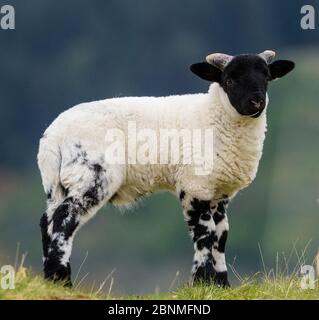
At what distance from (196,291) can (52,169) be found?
2.75 meters

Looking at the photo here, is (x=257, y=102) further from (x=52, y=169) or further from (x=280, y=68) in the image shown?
(x=52, y=169)

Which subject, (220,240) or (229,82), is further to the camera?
(220,240)

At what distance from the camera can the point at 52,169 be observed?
11.4 m

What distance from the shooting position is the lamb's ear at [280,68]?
39.0 ft

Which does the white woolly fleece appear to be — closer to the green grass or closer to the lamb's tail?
the lamb's tail

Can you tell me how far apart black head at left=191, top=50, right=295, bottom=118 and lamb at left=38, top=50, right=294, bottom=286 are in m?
0.01

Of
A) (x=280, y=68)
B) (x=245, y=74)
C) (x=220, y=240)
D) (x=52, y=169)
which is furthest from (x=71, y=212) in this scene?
(x=280, y=68)

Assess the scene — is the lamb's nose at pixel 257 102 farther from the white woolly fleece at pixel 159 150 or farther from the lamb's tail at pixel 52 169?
the lamb's tail at pixel 52 169

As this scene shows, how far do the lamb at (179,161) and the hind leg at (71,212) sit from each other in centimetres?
1

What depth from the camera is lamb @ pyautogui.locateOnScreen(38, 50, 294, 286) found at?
36.4ft

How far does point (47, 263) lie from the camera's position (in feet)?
35.4

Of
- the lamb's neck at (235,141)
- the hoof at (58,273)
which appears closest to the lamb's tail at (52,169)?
the hoof at (58,273)

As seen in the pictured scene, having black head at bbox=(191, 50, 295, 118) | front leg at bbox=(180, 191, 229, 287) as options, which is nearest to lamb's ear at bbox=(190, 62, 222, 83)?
black head at bbox=(191, 50, 295, 118)
